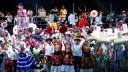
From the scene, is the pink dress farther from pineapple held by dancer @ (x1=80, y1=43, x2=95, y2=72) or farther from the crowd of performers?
pineapple held by dancer @ (x1=80, y1=43, x2=95, y2=72)

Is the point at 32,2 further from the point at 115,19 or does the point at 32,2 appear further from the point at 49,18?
the point at 115,19

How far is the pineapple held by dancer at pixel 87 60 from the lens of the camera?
76.6 feet

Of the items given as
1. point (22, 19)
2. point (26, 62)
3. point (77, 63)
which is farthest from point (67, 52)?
point (22, 19)

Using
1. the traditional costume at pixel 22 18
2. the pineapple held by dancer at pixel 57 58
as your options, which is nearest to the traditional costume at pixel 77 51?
the pineapple held by dancer at pixel 57 58

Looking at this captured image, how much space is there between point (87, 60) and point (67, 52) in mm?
919

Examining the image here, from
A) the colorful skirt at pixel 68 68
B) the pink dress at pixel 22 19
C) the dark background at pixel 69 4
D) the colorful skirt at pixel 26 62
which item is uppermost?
the dark background at pixel 69 4

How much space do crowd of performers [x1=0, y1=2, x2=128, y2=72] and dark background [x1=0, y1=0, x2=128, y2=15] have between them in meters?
7.18

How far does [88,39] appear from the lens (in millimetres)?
25047

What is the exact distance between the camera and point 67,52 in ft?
77.4

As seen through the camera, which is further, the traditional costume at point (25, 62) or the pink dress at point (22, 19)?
the pink dress at point (22, 19)

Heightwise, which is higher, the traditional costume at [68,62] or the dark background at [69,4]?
the dark background at [69,4]

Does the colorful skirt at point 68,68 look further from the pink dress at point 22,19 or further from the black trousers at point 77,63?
the pink dress at point 22,19

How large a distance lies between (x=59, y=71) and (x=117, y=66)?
8.00 feet

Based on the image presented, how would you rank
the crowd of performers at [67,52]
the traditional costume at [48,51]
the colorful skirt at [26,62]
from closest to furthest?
1. the crowd of performers at [67,52]
2. the traditional costume at [48,51]
3. the colorful skirt at [26,62]
